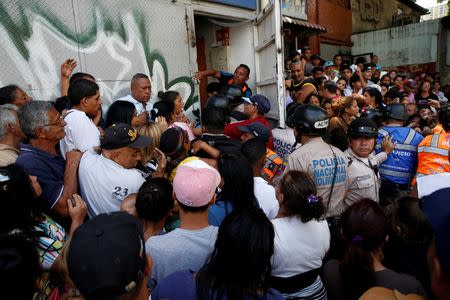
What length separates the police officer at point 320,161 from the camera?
8.81 feet

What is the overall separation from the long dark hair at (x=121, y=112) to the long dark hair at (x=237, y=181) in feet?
6.40

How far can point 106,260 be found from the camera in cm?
108

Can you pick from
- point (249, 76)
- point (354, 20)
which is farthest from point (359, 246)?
point (354, 20)

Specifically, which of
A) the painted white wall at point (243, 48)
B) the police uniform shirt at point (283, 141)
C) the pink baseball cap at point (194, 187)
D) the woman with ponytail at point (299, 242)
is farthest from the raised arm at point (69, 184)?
the painted white wall at point (243, 48)

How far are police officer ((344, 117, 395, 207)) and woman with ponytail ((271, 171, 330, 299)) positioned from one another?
106 centimetres

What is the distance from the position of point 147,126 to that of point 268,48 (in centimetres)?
323

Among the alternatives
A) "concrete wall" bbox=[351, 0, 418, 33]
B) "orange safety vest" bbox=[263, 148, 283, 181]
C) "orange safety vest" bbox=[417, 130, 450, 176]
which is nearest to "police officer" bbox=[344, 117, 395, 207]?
"orange safety vest" bbox=[417, 130, 450, 176]

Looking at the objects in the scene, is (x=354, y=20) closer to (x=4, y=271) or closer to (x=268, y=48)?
(x=268, y=48)

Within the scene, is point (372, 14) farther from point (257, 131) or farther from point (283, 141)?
point (257, 131)

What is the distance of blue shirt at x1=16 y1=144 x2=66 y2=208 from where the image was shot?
7.30ft

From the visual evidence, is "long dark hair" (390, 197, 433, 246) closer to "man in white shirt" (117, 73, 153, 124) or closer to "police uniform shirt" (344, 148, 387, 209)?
"police uniform shirt" (344, 148, 387, 209)

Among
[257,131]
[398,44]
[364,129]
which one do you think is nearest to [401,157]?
[364,129]

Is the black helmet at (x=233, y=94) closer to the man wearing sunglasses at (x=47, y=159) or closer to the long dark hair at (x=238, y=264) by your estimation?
the man wearing sunglasses at (x=47, y=159)

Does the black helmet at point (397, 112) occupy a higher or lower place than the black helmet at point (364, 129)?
higher
